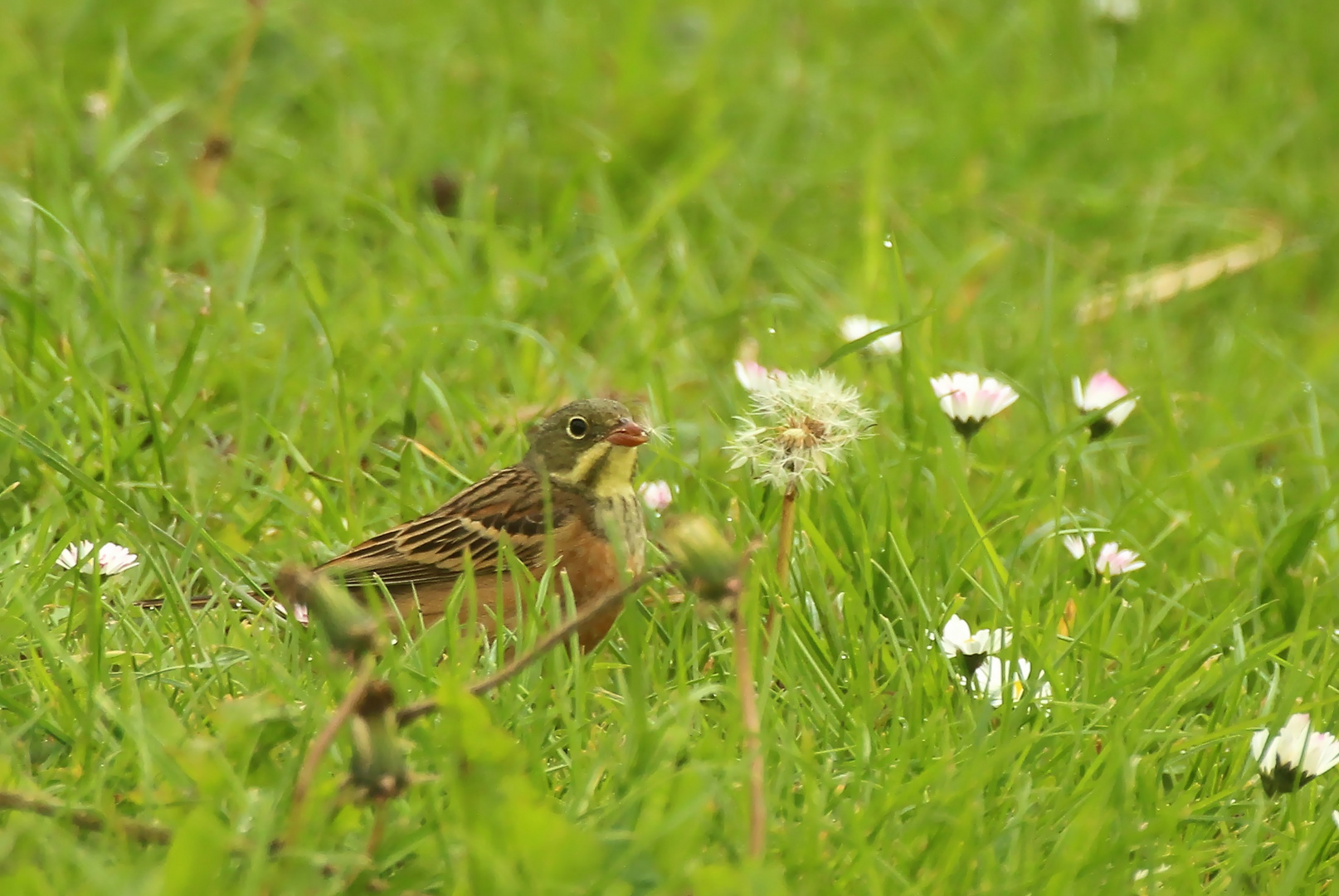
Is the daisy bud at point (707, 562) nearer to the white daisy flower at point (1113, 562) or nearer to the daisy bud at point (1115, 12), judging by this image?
the white daisy flower at point (1113, 562)

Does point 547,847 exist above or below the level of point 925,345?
below

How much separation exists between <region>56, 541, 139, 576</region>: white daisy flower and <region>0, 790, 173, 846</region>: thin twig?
1135mm

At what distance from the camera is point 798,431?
12.5 feet

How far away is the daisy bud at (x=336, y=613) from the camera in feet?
8.63

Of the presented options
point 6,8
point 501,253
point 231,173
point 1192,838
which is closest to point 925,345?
point 501,253

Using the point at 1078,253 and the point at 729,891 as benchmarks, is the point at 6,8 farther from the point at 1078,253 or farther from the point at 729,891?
the point at 729,891

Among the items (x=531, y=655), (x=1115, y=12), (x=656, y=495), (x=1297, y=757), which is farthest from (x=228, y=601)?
(x=1115, y=12)

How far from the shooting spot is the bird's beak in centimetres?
459

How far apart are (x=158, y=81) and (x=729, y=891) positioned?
17.9ft

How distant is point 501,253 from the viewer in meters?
6.06

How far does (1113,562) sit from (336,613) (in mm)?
2201

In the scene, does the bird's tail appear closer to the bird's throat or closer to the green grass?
the green grass

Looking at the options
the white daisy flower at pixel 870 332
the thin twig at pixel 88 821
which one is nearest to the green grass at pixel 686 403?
→ the thin twig at pixel 88 821

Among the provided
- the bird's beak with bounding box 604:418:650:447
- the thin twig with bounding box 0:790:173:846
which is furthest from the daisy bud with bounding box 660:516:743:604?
the bird's beak with bounding box 604:418:650:447
